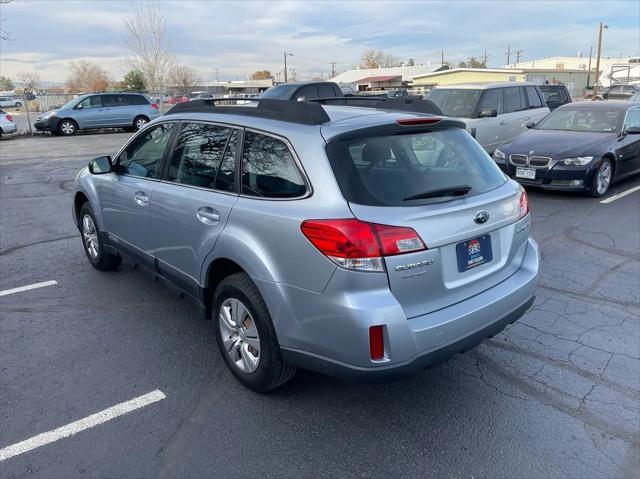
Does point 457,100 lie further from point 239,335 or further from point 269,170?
point 239,335

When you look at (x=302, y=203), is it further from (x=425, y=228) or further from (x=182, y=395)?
(x=182, y=395)

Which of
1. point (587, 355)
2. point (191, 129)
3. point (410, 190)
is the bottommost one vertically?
point (587, 355)

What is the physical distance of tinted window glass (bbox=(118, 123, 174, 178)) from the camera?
402 centimetres

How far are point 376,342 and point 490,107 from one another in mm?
9983

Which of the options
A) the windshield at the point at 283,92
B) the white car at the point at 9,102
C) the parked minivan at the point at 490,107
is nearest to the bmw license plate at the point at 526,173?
the parked minivan at the point at 490,107

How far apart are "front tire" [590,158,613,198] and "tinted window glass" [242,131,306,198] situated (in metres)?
7.05

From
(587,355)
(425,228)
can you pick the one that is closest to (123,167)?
(425,228)

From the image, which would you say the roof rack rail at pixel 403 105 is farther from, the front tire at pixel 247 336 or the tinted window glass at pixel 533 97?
the tinted window glass at pixel 533 97

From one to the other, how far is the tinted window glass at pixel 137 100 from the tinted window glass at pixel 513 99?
17015 mm

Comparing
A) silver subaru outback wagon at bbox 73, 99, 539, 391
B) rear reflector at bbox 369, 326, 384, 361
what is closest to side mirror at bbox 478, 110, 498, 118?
silver subaru outback wagon at bbox 73, 99, 539, 391

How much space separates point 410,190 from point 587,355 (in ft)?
6.47

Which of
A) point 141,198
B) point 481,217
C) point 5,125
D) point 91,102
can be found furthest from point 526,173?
point 5,125

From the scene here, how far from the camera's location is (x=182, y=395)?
321 centimetres

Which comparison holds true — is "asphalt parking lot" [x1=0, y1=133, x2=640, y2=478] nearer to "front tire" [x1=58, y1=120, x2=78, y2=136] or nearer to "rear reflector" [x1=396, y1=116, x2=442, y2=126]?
"rear reflector" [x1=396, y1=116, x2=442, y2=126]
